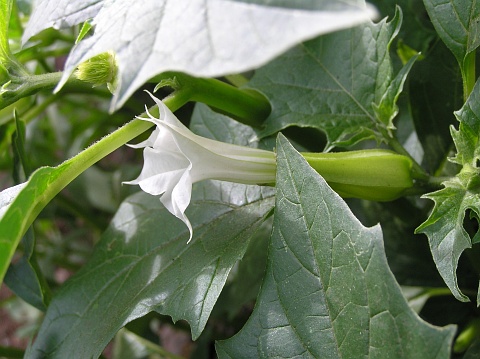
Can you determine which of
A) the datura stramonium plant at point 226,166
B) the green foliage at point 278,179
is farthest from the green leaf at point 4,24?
the datura stramonium plant at point 226,166

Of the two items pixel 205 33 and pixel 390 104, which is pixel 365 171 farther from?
pixel 205 33

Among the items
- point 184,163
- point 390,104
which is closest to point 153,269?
point 184,163

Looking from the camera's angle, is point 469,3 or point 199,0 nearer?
point 199,0

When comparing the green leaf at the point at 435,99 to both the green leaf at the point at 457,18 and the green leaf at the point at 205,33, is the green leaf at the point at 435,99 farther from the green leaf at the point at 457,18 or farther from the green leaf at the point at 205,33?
the green leaf at the point at 205,33

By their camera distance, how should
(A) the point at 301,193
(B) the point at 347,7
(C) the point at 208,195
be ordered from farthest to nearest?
(C) the point at 208,195, (A) the point at 301,193, (B) the point at 347,7

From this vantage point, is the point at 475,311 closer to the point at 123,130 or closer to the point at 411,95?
the point at 411,95

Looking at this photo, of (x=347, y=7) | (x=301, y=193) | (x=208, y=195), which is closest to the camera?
(x=347, y=7)

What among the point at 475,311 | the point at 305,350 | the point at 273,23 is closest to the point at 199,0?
the point at 273,23
